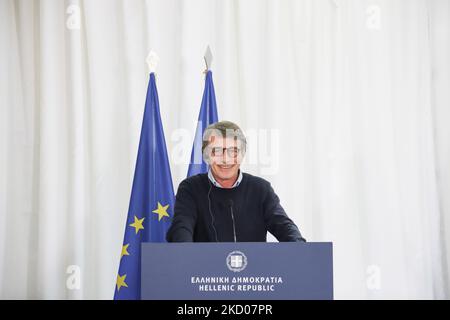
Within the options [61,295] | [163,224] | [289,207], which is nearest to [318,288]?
[163,224]

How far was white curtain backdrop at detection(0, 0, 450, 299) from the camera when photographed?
3.32m

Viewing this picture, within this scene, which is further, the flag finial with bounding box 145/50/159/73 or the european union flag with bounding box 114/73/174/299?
the flag finial with bounding box 145/50/159/73

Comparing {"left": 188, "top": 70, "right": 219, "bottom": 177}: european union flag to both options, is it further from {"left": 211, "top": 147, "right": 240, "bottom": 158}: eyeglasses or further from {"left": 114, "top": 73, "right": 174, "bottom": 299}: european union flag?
{"left": 211, "top": 147, "right": 240, "bottom": 158}: eyeglasses

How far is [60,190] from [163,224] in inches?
35.9

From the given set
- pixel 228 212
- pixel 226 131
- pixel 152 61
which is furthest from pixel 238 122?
pixel 228 212

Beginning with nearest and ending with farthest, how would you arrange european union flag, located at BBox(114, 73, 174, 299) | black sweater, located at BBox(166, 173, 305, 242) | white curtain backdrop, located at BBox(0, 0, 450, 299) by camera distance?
1. black sweater, located at BBox(166, 173, 305, 242)
2. european union flag, located at BBox(114, 73, 174, 299)
3. white curtain backdrop, located at BBox(0, 0, 450, 299)

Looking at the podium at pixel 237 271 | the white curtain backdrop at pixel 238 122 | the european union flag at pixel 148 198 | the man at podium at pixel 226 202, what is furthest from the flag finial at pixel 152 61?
the podium at pixel 237 271

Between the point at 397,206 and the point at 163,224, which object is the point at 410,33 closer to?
the point at 397,206

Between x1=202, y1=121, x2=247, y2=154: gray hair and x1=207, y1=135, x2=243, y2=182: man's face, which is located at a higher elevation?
x1=202, y1=121, x2=247, y2=154: gray hair

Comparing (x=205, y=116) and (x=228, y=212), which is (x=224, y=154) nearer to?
(x=228, y=212)

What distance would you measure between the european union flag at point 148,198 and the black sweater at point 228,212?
757 millimetres

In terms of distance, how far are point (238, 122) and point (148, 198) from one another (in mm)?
855

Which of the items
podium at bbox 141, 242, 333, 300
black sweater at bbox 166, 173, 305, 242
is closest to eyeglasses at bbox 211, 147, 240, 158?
black sweater at bbox 166, 173, 305, 242

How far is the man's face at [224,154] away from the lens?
2.12 metres
